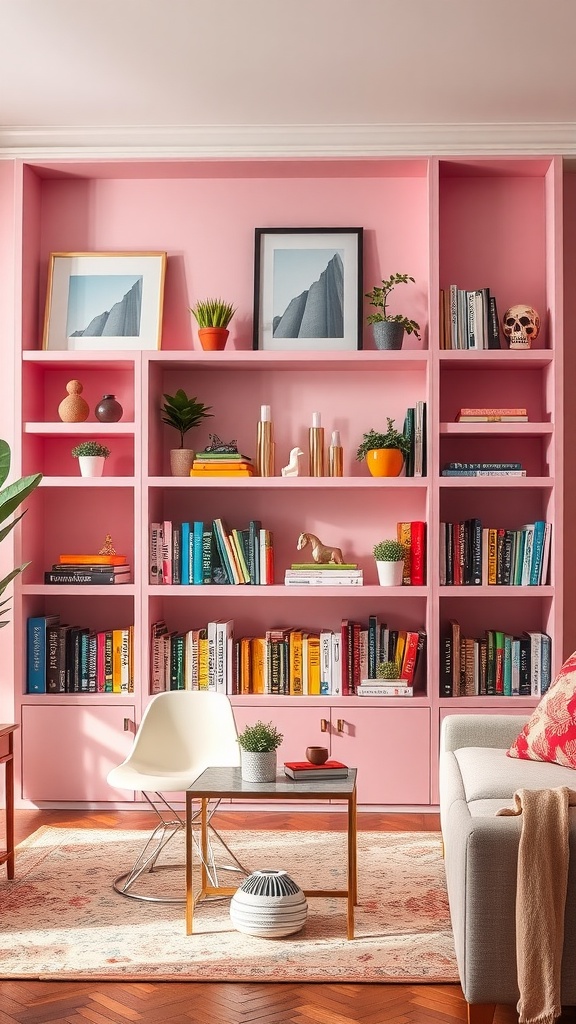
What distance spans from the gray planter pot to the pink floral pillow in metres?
1.83

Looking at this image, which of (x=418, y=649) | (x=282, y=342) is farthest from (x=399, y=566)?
(x=282, y=342)

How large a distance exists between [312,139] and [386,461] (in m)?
1.55

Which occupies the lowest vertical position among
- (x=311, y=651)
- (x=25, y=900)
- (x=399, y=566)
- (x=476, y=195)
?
(x=25, y=900)

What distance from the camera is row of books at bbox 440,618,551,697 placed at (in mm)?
4664

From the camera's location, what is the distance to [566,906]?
2.41 metres

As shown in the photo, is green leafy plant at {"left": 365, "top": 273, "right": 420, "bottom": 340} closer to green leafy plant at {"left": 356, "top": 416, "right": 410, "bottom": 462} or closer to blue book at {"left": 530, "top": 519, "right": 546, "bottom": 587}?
green leafy plant at {"left": 356, "top": 416, "right": 410, "bottom": 462}

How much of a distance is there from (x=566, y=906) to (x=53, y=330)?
358 centimetres

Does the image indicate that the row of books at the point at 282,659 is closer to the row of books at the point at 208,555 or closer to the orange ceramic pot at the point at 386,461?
the row of books at the point at 208,555

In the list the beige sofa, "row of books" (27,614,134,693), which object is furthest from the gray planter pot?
the beige sofa

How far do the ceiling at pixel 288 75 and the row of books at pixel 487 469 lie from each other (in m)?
1.49

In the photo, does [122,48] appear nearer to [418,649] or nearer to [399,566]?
[399,566]

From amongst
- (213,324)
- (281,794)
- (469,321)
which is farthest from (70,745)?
(469,321)

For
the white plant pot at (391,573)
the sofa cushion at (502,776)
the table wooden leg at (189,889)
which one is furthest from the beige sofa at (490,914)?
the white plant pot at (391,573)

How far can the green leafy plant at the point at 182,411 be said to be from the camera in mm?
4828
